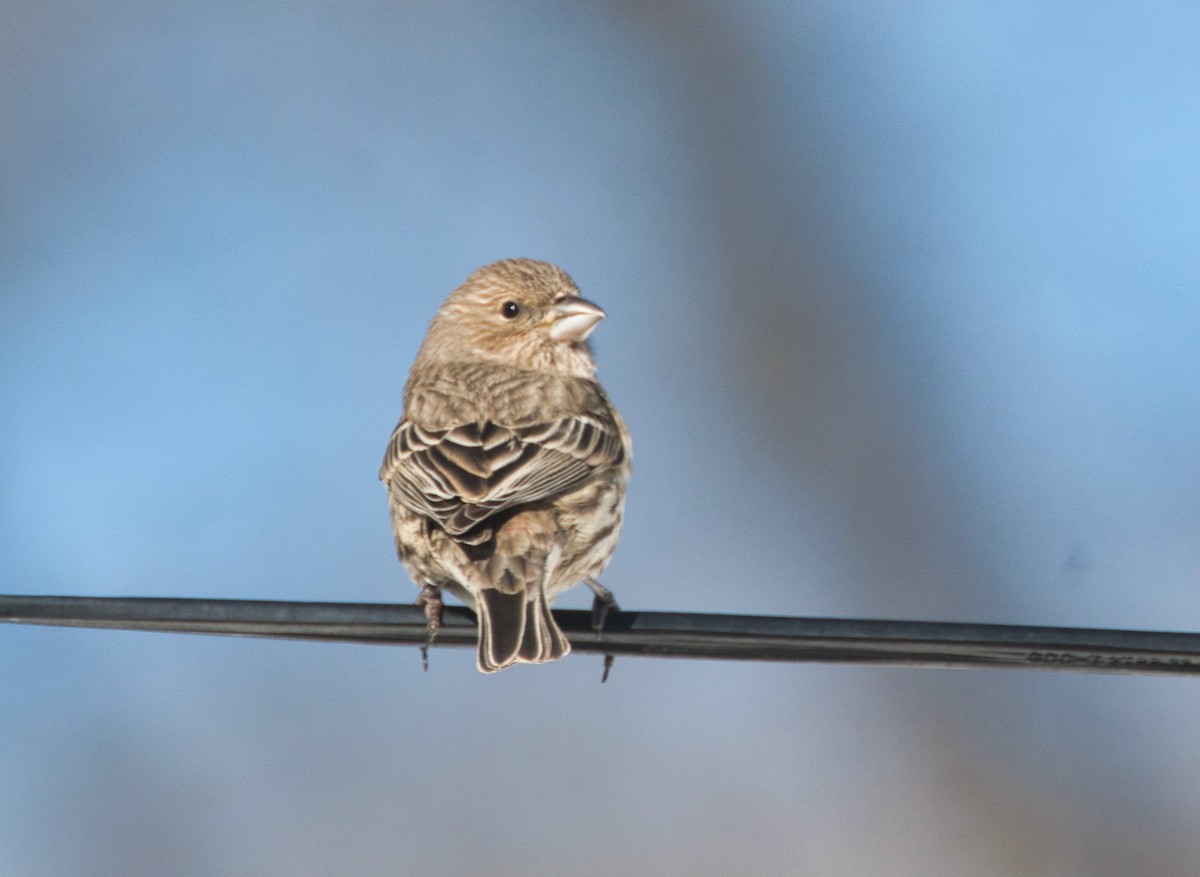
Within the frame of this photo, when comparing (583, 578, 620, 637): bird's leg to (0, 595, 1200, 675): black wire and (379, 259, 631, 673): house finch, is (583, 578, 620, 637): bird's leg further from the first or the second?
(0, 595, 1200, 675): black wire

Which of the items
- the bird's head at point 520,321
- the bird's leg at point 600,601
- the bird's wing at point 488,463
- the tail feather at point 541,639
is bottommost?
the tail feather at point 541,639

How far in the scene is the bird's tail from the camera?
4.88 meters

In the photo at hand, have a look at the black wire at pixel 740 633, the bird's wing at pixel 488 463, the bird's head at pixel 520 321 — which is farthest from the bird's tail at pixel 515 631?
the bird's head at pixel 520 321

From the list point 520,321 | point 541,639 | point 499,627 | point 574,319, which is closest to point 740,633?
point 541,639

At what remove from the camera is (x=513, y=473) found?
545 cm

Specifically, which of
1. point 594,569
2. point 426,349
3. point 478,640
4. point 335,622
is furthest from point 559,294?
point 335,622

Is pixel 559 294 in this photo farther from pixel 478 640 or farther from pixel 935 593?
pixel 935 593

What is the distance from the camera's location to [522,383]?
21.3 ft

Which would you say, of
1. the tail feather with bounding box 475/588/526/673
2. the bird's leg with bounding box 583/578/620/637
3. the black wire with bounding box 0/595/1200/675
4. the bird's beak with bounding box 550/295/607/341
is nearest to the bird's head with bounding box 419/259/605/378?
the bird's beak with bounding box 550/295/607/341

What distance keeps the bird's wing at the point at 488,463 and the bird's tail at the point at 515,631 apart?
246 mm

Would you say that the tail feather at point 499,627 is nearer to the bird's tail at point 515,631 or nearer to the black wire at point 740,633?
the bird's tail at point 515,631

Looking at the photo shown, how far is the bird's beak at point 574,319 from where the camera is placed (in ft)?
22.9

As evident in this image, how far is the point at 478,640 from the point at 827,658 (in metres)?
1.35

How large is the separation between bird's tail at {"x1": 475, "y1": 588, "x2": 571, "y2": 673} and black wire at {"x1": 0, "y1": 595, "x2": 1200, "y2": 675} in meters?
0.48
